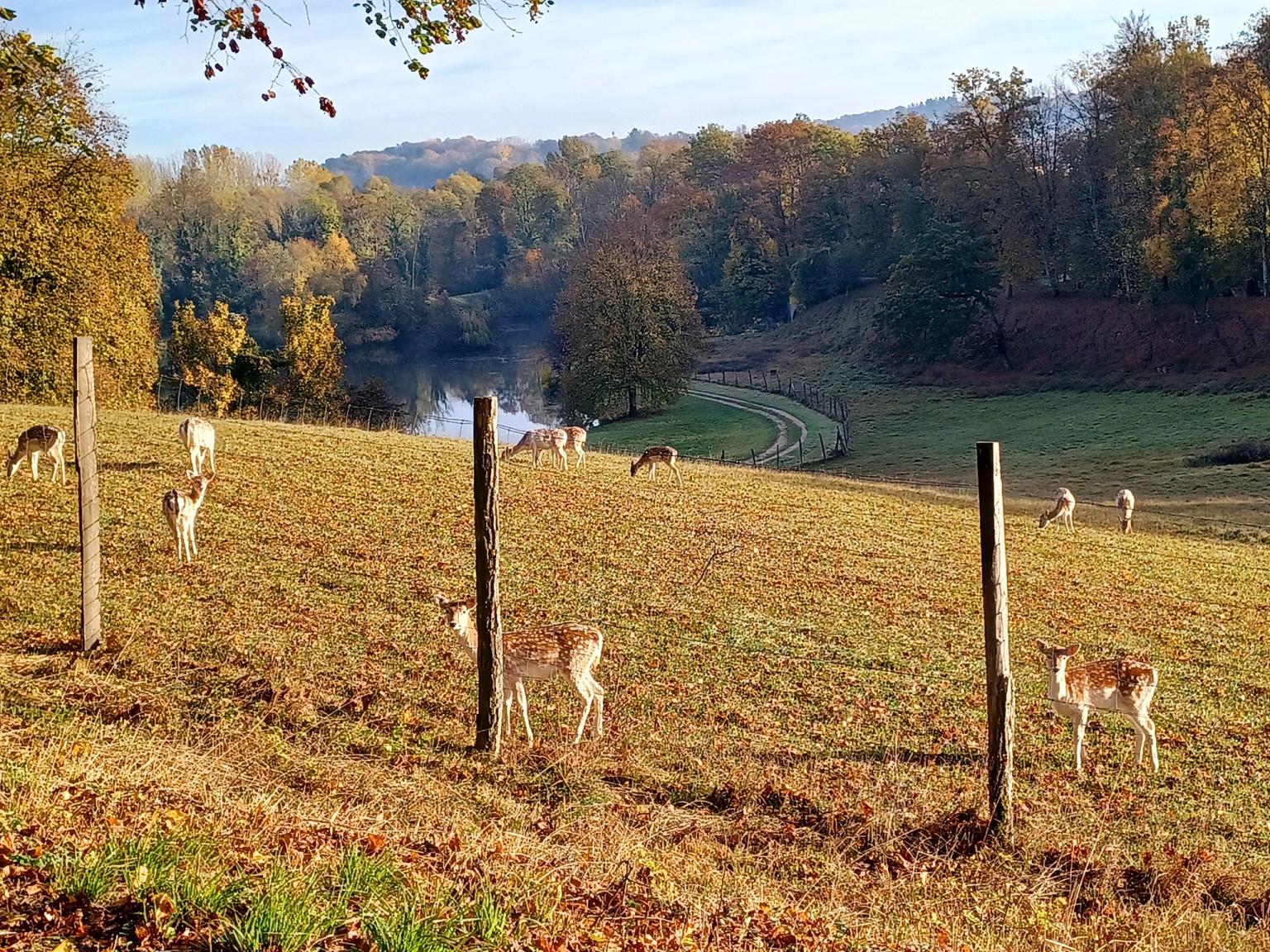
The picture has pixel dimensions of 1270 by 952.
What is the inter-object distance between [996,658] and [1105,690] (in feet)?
11.2

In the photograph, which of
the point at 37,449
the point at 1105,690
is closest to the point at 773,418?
the point at 37,449

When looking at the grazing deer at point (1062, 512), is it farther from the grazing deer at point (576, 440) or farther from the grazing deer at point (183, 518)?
the grazing deer at point (183, 518)

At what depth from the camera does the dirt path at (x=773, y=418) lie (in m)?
53.8

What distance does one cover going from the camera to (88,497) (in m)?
12.1

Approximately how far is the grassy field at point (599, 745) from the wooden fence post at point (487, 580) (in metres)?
0.45

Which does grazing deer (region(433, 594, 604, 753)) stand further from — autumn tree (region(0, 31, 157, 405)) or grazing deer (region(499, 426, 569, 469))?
autumn tree (region(0, 31, 157, 405))

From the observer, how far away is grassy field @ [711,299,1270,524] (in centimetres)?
3775

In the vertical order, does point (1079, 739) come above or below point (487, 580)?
below

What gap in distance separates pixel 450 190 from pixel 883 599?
6106 inches

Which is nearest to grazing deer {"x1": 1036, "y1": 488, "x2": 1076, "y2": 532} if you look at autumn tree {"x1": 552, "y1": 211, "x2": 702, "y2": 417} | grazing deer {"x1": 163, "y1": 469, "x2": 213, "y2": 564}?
grazing deer {"x1": 163, "y1": 469, "x2": 213, "y2": 564}

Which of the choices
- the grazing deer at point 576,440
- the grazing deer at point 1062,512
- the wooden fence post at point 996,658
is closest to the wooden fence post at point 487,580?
the wooden fence post at point 996,658

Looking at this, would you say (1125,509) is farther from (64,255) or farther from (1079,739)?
(64,255)

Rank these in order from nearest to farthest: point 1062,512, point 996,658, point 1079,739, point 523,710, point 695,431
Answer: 1. point 996,658
2. point 523,710
3. point 1079,739
4. point 1062,512
5. point 695,431

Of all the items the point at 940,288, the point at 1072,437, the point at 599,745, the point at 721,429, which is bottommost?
the point at 599,745
